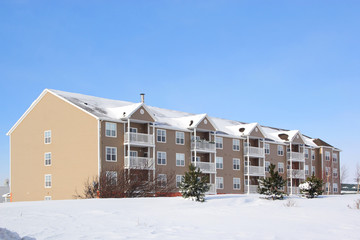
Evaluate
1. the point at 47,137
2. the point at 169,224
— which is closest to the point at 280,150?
the point at 47,137

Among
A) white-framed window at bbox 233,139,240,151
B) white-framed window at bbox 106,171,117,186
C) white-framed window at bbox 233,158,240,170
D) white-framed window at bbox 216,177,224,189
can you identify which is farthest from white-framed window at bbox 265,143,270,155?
white-framed window at bbox 106,171,117,186

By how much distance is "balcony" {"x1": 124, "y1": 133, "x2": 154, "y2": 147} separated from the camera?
43312 mm

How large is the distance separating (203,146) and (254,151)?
9.65 metres

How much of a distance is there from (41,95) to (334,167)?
47.9 m

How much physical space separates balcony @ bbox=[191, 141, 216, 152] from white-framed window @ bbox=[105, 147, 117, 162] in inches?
411

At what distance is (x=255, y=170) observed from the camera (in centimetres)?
5747

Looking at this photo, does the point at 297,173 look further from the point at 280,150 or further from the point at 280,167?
the point at 280,150

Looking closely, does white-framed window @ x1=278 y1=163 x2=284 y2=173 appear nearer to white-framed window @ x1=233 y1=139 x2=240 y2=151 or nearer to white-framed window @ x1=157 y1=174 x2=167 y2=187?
white-framed window @ x1=233 y1=139 x2=240 y2=151

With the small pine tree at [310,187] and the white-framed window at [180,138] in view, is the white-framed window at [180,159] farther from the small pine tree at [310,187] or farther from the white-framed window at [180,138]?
the small pine tree at [310,187]

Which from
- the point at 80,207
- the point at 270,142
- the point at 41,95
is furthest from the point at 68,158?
the point at 270,142

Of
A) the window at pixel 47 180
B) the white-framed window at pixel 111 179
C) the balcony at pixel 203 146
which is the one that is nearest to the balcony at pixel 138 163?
the white-framed window at pixel 111 179

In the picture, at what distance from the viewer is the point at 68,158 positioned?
43375mm

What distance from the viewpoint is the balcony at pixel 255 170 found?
56469 mm

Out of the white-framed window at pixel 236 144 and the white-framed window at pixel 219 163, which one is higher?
the white-framed window at pixel 236 144
